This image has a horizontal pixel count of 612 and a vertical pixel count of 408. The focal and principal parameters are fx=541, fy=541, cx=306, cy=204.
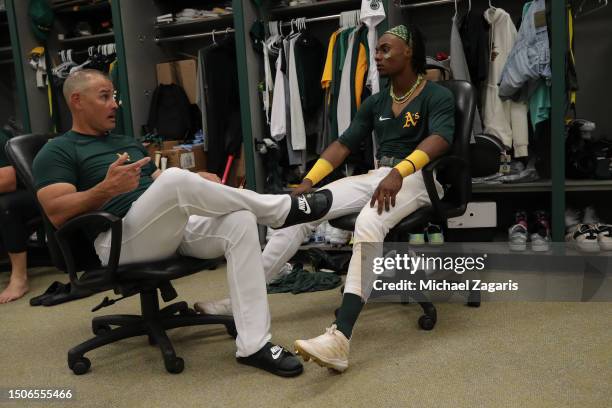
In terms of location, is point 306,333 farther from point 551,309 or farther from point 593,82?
point 593,82

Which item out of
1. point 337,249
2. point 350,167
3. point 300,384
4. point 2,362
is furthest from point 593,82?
point 2,362

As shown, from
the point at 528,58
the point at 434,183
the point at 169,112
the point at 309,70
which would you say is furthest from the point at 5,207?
the point at 528,58

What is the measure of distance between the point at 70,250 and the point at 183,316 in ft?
1.66

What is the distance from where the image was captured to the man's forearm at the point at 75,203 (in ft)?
5.69

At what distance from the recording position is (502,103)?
119 inches

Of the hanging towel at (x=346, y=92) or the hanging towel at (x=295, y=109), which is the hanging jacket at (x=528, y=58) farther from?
the hanging towel at (x=295, y=109)

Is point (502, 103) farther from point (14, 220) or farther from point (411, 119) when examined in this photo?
point (14, 220)

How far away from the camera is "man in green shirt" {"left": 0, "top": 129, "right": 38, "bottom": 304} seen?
300cm

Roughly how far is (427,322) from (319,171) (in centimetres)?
78

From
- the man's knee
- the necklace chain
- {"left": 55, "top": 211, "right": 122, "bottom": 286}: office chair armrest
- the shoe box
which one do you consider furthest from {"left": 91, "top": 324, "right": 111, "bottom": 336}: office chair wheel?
the shoe box

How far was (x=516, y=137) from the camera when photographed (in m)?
3.01

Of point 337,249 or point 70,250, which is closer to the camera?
point 70,250

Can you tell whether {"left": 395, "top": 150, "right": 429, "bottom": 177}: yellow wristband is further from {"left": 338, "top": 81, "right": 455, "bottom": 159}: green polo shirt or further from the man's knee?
the man's knee

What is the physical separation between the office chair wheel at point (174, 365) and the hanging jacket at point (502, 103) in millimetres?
2097
